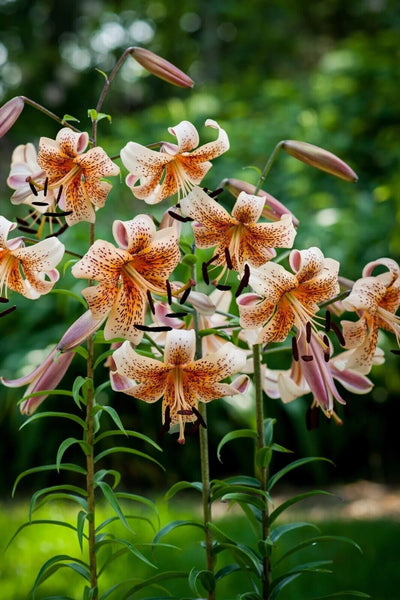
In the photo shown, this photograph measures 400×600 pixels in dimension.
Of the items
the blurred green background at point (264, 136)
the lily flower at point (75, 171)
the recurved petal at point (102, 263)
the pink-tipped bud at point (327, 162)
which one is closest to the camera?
the recurved petal at point (102, 263)

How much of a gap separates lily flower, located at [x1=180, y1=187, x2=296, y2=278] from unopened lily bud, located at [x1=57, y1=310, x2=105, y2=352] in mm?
202

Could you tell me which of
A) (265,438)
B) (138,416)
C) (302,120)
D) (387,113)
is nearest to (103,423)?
(138,416)

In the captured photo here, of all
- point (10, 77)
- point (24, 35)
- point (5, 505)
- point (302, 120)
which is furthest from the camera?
point (10, 77)

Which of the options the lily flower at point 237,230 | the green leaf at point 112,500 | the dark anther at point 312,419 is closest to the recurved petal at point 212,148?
the lily flower at point 237,230

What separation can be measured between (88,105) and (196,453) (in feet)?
20.4

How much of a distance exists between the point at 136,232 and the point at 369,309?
0.38 meters

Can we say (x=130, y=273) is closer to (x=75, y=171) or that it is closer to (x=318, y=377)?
(x=75, y=171)

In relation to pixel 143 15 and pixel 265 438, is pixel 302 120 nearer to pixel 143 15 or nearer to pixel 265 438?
pixel 265 438

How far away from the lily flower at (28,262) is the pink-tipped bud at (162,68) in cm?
38

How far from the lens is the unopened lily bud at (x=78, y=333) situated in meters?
1.04

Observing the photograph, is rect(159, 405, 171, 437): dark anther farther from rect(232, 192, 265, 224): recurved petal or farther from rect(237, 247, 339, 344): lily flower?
rect(232, 192, 265, 224): recurved petal

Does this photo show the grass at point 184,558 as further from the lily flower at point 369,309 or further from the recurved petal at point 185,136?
the recurved petal at point 185,136

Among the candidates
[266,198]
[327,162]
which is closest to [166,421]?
[266,198]

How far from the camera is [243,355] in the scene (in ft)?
3.65
